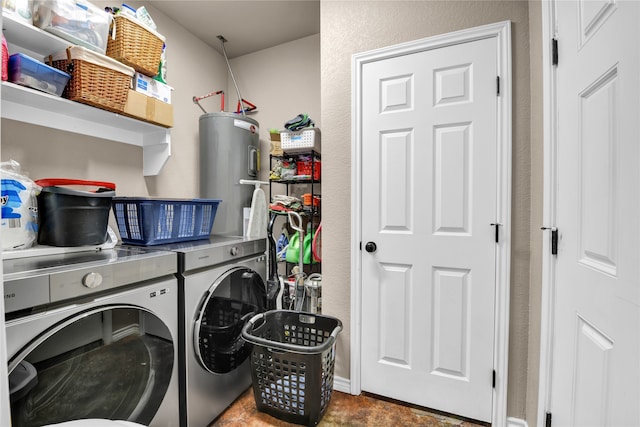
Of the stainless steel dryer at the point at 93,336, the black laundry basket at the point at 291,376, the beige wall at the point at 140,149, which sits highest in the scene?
the beige wall at the point at 140,149

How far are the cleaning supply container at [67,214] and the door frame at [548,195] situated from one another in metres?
1.87

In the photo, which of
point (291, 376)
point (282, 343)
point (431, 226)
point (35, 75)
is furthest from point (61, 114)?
point (431, 226)

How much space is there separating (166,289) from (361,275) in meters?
1.08

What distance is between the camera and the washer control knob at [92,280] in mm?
999

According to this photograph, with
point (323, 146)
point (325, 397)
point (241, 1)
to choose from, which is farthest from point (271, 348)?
point (241, 1)

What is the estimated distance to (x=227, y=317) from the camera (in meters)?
1.66

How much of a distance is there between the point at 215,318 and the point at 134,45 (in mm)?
1568

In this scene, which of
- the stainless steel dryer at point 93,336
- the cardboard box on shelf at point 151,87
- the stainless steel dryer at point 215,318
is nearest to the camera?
the stainless steel dryer at point 93,336

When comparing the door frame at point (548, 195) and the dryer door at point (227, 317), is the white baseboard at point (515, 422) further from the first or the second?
the dryer door at point (227, 317)

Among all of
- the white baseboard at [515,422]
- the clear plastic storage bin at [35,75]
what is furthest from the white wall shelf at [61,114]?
the white baseboard at [515,422]

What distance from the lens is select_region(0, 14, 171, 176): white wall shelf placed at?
4.48 ft

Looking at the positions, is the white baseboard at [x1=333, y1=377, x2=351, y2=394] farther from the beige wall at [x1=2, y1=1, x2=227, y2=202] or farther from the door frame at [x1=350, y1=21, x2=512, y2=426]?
the beige wall at [x1=2, y1=1, x2=227, y2=202]

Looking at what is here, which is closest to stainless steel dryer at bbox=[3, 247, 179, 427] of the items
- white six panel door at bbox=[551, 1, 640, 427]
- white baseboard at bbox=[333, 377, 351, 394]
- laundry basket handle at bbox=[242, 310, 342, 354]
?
laundry basket handle at bbox=[242, 310, 342, 354]

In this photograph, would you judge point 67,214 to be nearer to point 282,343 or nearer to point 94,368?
point 94,368
